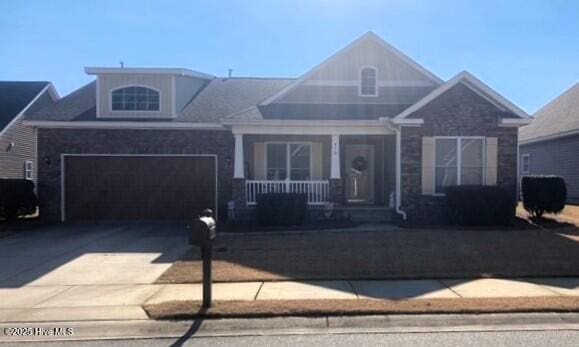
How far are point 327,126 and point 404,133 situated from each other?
92.6 inches

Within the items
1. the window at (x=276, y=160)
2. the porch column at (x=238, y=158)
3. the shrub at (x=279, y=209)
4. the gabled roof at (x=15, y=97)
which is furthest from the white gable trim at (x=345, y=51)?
the gabled roof at (x=15, y=97)

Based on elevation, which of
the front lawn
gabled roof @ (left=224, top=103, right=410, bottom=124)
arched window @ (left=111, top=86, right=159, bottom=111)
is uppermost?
arched window @ (left=111, top=86, right=159, bottom=111)

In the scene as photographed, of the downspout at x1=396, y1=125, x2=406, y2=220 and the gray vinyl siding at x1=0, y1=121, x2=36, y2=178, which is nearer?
the downspout at x1=396, y1=125, x2=406, y2=220

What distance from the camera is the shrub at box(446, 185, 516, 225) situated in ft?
45.5

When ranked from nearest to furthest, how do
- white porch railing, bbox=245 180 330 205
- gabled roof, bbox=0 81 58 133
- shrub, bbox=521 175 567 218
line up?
shrub, bbox=521 175 567 218
white porch railing, bbox=245 180 330 205
gabled roof, bbox=0 81 58 133

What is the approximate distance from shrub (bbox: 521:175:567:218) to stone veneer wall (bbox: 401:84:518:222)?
761 mm

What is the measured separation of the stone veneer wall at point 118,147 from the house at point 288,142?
0.03 meters

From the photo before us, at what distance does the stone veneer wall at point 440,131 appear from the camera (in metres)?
14.9

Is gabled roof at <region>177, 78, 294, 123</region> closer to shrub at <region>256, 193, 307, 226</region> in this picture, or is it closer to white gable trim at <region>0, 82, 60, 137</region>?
shrub at <region>256, 193, 307, 226</region>

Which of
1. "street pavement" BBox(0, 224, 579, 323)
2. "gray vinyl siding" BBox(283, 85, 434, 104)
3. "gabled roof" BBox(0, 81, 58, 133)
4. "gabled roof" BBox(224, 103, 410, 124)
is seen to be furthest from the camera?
"gabled roof" BBox(0, 81, 58, 133)

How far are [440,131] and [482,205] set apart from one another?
8.40 feet

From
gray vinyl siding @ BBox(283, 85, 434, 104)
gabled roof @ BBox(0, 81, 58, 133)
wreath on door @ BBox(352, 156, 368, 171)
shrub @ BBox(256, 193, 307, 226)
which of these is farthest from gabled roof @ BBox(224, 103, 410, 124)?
gabled roof @ BBox(0, 81, 58, 133)

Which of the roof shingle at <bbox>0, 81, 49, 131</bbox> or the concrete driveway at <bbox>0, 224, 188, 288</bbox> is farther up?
the roof shingle at <bbox>0, 81, 49, 131</bbox>

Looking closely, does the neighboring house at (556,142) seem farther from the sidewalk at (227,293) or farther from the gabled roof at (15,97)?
the gabled roof at (15,97)
